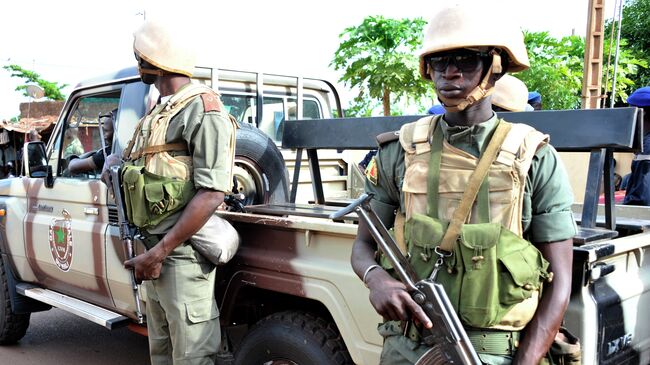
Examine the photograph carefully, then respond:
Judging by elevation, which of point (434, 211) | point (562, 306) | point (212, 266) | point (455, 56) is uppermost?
point (455, 56)

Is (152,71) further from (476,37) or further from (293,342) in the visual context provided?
(476,37)

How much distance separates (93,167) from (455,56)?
105 inches

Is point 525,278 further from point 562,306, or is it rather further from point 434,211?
point 434,211

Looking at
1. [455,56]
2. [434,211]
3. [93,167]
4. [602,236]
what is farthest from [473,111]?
[93,167]

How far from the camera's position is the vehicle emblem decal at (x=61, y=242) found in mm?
3641

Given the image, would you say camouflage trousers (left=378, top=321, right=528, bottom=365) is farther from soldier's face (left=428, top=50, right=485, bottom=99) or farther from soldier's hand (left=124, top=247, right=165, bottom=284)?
soldier's hand (left=124, top=247, right=165, bottom=284)

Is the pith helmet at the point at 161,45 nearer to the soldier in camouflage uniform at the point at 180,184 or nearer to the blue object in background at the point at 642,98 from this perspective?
the soldier in camouflage uniform at the point at 180,184

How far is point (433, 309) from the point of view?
1.41 metres

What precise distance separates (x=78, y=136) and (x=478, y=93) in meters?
3.17

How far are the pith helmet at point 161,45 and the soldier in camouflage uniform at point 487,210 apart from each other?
1315 mm

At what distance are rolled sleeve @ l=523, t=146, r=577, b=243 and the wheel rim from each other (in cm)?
198

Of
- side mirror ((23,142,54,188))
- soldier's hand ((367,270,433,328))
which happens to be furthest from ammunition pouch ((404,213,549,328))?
side mirror ((23,142,54,188))

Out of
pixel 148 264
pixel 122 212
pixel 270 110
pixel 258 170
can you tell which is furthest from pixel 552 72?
pixel 148 264

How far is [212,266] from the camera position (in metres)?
2.59
